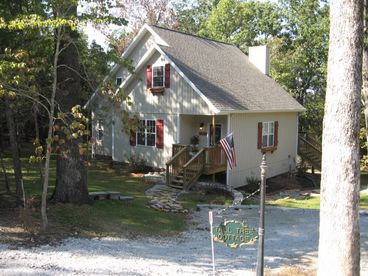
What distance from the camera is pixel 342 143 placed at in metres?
5.36

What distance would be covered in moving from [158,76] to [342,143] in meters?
15.8

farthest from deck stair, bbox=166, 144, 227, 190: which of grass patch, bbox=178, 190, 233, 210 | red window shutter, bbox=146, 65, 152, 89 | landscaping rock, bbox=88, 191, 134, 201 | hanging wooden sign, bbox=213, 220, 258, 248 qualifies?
hanging wooden sign, bbox=213, 220, 258, 248

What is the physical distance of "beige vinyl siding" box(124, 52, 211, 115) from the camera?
18922 mm

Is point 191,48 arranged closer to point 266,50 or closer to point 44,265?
point 266,50

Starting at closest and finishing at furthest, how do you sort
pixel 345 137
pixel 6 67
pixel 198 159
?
1. pixel 345 137
2. pixel 6 67
3. pixel 198 159

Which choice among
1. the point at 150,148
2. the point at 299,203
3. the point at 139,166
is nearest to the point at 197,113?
the point at 150,148

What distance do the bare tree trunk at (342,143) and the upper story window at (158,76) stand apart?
15270 millimetres

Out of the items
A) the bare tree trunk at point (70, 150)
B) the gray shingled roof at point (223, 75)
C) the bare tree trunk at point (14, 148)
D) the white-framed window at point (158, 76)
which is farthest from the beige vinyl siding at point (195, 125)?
the bare tree trunk at point (14, 148)

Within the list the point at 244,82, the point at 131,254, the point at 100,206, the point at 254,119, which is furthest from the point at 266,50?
the point at 131,254

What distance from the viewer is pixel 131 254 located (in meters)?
8.22

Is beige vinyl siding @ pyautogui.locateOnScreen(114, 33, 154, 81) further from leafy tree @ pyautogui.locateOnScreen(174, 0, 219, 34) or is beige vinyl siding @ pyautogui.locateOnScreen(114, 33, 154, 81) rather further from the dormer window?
leafy tree @ pyautogui.locateOnScreen(174, 0, 219, 34)

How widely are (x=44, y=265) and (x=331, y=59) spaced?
5216mm

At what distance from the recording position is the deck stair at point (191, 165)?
1761 cm

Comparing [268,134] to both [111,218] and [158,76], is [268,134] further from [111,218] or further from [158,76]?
Result: [111,218]
